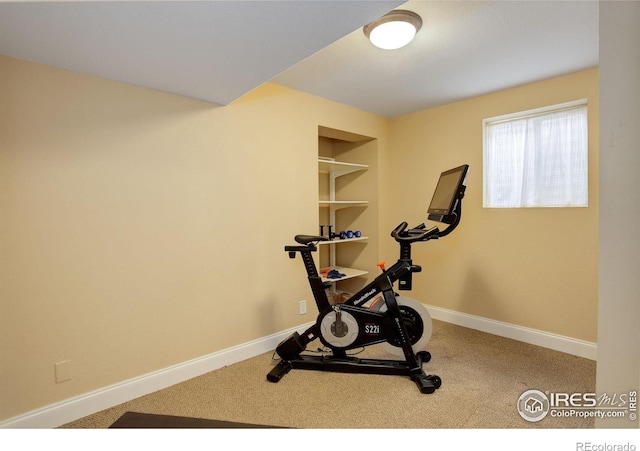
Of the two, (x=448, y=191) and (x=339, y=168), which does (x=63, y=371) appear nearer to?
(x=448, y=191)

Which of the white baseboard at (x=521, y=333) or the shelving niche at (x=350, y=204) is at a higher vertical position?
the shelving niche at (x=350, y=204)

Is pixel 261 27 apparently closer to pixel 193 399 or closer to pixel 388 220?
pixel 193 399

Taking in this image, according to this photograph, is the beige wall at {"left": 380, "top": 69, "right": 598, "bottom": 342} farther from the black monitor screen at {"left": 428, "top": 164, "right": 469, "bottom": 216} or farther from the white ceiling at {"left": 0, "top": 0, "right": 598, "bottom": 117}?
the black monitor screen at {"left": 428, "top": 164, "right": 469, "bottom": 216}

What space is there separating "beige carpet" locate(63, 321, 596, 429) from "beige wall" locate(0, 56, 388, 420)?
0.30m

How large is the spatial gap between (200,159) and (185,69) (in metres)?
0.68

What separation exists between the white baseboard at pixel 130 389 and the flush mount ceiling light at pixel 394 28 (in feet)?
7.96

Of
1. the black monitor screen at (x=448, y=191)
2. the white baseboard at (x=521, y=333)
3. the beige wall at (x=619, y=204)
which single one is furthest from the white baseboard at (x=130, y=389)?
the beige wall at (x=619, y=204)

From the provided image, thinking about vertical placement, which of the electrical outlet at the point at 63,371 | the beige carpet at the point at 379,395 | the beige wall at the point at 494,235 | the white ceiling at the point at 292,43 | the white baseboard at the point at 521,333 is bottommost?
the beige carpet at the point at 379,395

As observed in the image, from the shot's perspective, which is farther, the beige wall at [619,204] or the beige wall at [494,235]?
the beige wall at [494,235]

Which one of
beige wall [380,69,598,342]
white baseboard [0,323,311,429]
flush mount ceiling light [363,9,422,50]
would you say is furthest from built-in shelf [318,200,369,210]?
flush mount ceiling light [363,9,422,50]

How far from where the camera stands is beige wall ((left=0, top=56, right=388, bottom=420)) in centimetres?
168

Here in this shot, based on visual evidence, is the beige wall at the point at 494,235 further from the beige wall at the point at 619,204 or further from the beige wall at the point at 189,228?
the beige wall at the point at 619,204

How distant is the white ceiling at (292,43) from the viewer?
1.28 m

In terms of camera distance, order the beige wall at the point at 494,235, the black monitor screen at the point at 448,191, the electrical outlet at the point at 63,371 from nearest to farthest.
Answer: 1. the electrical outlet at the point at 63,371
2. the black monitor screen at the point at 448,191
3. the beige wall at the point at 494,235
